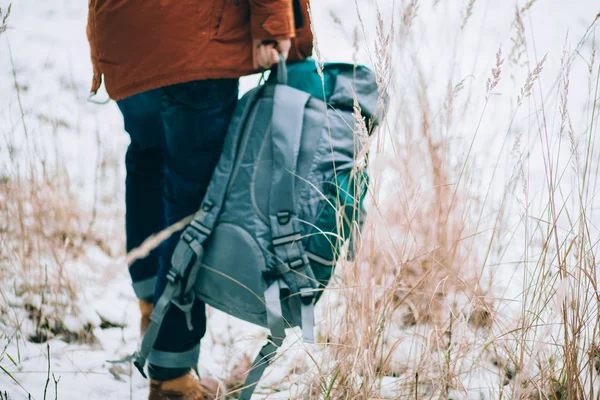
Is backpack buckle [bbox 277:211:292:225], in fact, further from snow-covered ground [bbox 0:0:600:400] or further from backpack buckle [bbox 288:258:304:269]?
snow-covered ground [bbox 0:0:600:400]

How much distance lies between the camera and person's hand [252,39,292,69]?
1094mm

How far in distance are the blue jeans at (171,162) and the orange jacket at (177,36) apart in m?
0.05

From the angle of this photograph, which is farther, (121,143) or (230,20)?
(121,143)

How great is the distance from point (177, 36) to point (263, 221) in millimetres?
473

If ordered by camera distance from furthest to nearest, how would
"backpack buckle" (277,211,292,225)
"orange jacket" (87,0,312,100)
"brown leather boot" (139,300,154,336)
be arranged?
"brown leather boot" (139,300,154,336) → "backpack buckle" (277,211,292,225) → "orange jacket" (87,0,312,100)

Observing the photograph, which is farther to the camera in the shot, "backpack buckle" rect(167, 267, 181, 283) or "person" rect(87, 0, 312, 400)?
"backpack buckle" rect(167, 267, 181, 283)

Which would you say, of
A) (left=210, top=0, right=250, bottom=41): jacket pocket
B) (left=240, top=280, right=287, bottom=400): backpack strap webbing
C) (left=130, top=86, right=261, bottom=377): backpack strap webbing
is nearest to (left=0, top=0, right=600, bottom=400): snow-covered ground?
(left=240, top=280, right=287, bottom=400): backpack strap webbing

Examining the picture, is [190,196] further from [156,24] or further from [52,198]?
[52,198]

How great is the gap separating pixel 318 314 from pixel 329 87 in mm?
930

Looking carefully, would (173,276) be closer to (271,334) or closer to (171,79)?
(271,334)

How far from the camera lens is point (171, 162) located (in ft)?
3.71

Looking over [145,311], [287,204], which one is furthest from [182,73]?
[145,311]

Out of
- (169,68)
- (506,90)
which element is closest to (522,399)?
(169,68)

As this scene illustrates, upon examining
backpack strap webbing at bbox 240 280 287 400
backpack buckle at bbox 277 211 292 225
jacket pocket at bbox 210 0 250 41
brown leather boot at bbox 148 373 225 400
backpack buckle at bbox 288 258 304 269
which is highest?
jacket pocket at bbox 210 0 250 41
